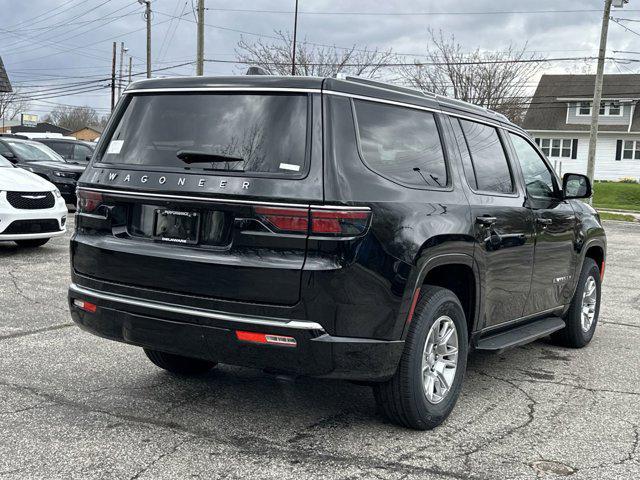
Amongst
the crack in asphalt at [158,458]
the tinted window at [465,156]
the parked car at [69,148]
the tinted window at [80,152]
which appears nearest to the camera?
the crack in asphalt at [158,458]

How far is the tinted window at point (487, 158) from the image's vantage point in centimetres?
482

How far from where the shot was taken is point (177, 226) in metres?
3.81

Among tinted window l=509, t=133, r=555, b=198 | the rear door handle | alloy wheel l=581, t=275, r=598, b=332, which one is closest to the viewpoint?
the rear door handle

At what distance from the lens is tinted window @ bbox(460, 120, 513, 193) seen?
4820 millimetres

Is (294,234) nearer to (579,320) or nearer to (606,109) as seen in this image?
(579,320)

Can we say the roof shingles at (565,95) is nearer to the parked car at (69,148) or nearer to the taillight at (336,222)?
the parked car at (69,148)

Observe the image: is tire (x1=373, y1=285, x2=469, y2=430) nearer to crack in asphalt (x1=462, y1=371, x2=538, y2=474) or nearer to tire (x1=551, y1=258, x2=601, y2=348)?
crack in asphalt (x1=462, y1=371, x2=538, y2=474)

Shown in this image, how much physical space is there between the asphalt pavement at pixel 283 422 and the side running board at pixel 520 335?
0.34 meters

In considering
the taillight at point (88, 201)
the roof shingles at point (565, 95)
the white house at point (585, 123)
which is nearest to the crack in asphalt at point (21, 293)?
the taillight at point (88, 201)

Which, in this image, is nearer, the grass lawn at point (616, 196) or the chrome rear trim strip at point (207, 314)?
the chrome rear trim strip at point (207, 314)

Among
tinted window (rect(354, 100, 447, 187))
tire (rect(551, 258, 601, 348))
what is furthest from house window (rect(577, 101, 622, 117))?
tinted window (rect(354, 100, 447, 187))

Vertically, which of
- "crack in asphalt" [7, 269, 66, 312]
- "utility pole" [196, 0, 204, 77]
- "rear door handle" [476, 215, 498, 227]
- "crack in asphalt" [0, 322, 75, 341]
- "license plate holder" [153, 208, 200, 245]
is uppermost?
"utility pole" [196, 0, 204, 77]

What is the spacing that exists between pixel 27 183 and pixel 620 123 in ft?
136

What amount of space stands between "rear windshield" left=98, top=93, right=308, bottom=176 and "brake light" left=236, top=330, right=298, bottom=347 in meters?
0.79
